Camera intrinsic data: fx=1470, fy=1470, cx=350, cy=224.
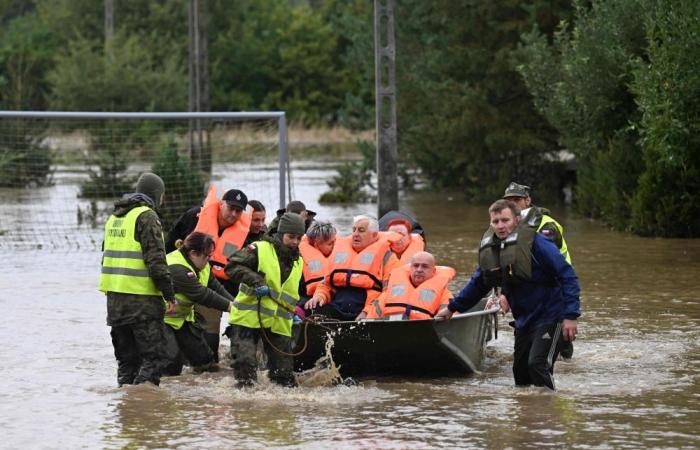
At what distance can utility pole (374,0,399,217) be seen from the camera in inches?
956

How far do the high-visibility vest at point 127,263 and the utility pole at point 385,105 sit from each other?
13324mm

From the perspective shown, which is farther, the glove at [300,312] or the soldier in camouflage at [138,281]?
the glove at [300,312]

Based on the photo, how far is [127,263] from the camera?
1116 centimetres

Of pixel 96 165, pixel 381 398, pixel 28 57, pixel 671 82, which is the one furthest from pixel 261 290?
pixel 28 57

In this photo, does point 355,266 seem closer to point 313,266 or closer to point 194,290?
point 313,266

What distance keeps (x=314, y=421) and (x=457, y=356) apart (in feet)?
6.67

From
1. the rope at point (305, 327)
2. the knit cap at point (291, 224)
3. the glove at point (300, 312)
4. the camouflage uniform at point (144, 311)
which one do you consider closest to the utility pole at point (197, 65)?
the glove at point (300, 312)

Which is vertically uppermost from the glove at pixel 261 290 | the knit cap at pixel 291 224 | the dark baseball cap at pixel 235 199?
the dark baseball cap at pixel 235 199

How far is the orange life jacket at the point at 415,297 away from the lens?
12.3 metres

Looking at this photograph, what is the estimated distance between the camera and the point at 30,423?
10.5m

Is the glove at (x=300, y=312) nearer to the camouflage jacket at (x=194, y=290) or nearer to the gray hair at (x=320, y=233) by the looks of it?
the gray hair at (x=320, y=233)

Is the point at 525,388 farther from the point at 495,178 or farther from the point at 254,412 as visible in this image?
the point at 495,178

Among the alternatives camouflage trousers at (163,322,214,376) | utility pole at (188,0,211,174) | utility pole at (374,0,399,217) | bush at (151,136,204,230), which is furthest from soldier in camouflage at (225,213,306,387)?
utility pole at (188,0,211,174)

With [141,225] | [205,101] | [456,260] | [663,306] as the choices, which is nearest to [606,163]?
[456,260]
